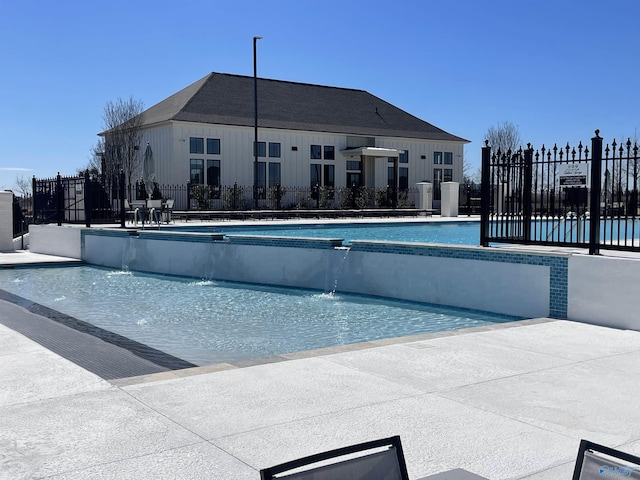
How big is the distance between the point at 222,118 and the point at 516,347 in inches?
1165

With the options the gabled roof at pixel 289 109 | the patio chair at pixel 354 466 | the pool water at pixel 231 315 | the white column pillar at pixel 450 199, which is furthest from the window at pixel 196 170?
the patio chair at pixel 354 466

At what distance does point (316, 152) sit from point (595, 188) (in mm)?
30216

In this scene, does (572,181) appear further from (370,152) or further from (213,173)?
(370,152)

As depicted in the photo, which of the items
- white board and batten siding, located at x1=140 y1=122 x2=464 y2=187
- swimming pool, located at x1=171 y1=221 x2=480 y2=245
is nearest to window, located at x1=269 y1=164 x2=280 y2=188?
white board and batten siding, located at x1=140 y1=122 x2=464 y2=187

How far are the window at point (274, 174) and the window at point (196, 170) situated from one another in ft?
13.3

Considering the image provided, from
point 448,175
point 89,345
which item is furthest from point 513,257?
point 448,175

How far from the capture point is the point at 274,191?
3394 centimetres

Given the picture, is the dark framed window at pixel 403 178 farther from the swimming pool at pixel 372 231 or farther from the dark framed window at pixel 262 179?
the swimming pool at pixel 372 231

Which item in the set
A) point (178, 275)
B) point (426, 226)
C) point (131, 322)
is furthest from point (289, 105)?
point (131, 322)

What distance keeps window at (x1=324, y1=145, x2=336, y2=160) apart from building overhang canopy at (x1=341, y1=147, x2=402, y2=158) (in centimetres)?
59

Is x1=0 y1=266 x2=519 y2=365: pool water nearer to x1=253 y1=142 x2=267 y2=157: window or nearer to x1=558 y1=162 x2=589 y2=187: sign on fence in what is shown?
x1=558 y1=162 x2=589 y2=187: sign on fence

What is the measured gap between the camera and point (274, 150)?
3606 centimetres

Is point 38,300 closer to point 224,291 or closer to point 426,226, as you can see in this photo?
point 224,291

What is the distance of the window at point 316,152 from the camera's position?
123ft
